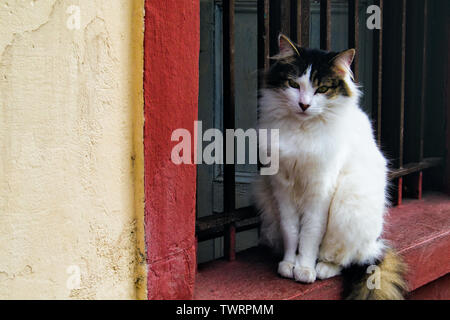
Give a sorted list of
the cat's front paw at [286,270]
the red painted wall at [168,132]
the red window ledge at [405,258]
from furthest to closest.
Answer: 1. the cat's front paw at [286,270]
2. the red window ledge at [405,258]
3. the red painted wall at [168,132]

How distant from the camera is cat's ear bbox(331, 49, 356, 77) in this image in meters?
1.78

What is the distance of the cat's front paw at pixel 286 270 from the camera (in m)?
1.81

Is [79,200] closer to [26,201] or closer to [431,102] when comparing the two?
[26,201]

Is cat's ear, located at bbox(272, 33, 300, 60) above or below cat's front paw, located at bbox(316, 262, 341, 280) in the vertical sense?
above

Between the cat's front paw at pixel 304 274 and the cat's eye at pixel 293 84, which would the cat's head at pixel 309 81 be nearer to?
the cat's eye at pixel 293 84

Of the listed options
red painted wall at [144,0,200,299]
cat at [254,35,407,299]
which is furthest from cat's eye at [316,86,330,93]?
red painted wall at [144,0,200,299]

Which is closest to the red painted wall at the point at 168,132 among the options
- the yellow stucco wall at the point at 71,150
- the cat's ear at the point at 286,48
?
the yellow stucco wall at the point at 71,150

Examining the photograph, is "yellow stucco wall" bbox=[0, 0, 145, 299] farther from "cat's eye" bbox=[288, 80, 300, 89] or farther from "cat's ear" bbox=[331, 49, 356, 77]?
"cat's ear" bbox=[331, 49, 356, 77]

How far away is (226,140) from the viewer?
184 cm

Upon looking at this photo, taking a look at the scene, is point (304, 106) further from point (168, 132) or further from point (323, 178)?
point (168, 132)

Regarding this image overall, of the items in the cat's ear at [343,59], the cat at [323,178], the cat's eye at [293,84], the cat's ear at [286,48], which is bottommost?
the cat at [323,178]

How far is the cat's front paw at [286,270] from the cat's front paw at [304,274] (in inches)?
1.1

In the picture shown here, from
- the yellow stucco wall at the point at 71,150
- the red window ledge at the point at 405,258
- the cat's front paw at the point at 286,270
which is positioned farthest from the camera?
the cat's front paw at the point at 286,270

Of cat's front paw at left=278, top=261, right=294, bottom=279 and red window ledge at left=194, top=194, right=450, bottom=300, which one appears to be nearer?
red window ledge at left=194, top=194, right=450, bottom=300
